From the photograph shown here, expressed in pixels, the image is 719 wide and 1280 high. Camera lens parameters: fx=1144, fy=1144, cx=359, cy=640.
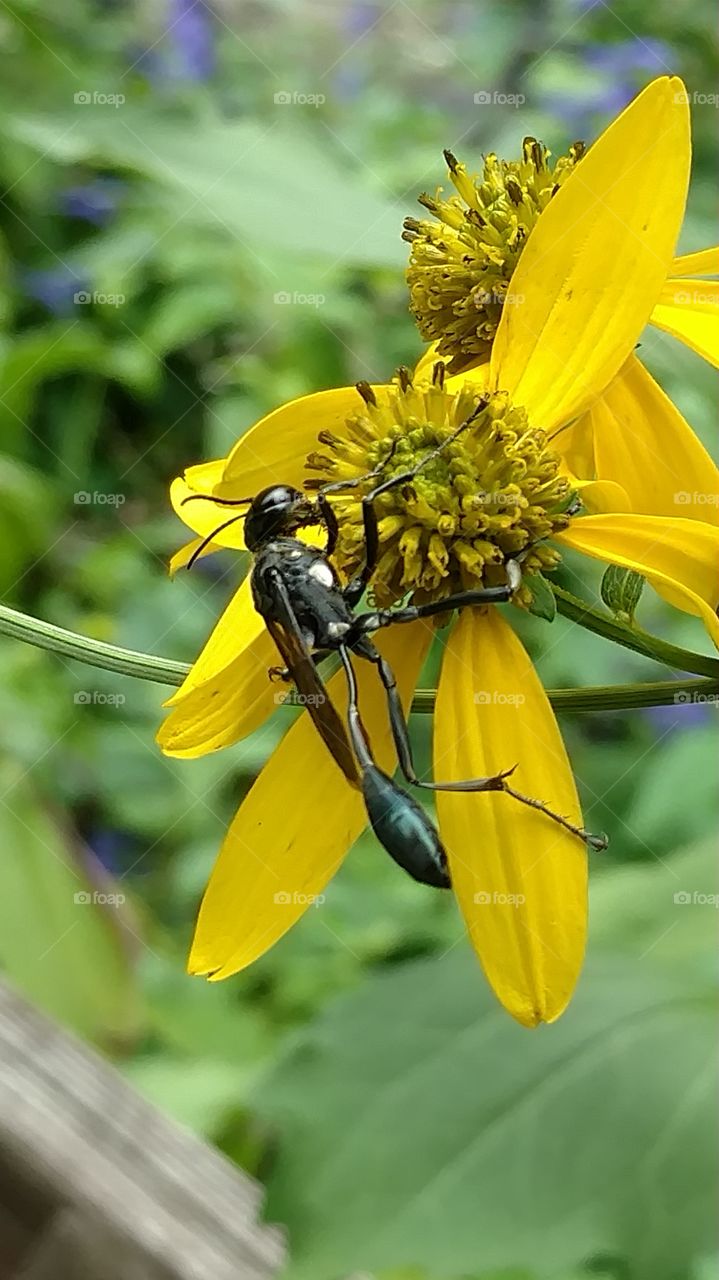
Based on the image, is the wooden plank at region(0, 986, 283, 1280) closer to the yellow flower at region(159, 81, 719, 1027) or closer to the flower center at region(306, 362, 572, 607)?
the yellow flower at region(159, 81, 719, 1027)

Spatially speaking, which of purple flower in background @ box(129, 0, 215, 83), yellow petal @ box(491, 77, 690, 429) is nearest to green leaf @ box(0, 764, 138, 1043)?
yellow petal @ box(491, 77, 690, 429)

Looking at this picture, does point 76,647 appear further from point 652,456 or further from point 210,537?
point 652,456

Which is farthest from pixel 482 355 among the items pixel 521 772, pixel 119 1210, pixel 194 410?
pixel 194 410

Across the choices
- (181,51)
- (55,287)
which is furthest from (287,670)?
(181,51)

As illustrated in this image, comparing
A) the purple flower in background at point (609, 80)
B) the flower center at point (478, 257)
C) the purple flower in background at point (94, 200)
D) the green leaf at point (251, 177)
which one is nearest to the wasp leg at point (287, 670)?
the flower center at point (478, 257)

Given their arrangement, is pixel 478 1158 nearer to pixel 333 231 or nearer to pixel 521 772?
pixel 521 772

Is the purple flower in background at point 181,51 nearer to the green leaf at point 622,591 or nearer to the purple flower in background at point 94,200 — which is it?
the purple flower in background at point 94,200
